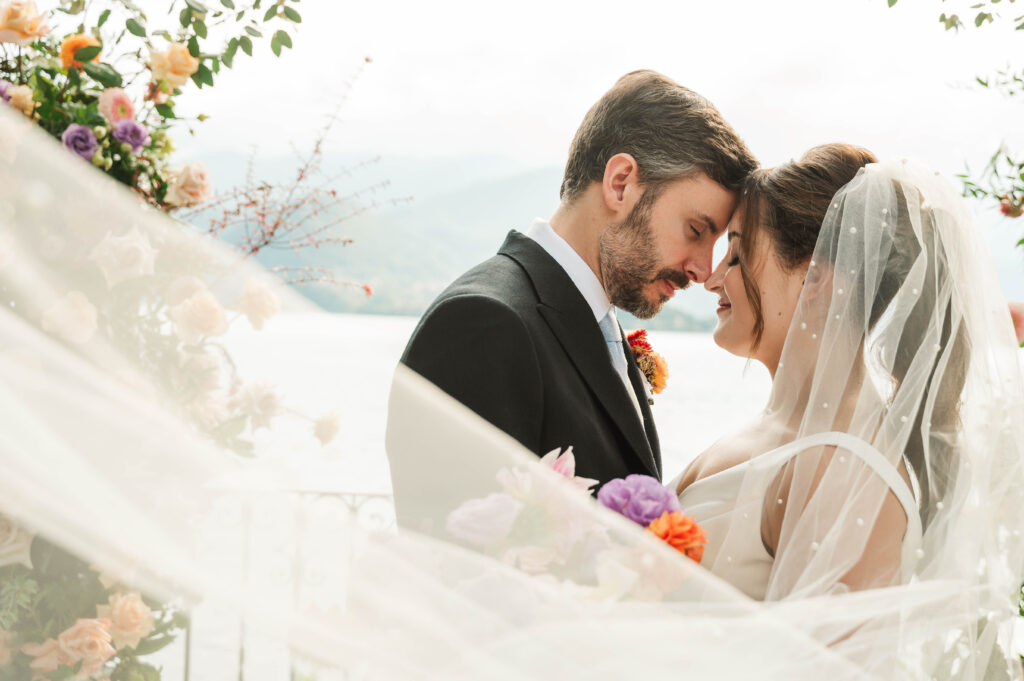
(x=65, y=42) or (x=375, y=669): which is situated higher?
(x=65, y=42)

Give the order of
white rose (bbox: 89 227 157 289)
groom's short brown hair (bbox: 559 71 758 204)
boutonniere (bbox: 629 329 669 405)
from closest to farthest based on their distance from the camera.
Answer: white rose (bbox: 89 227 157 289) < groom's short brown hair (bbox: 559 71 758 204) < boutonniere (bbox: 629 329 669 405)

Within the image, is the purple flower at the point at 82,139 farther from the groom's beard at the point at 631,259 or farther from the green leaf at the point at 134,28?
the groom's beard at the point at 631,259

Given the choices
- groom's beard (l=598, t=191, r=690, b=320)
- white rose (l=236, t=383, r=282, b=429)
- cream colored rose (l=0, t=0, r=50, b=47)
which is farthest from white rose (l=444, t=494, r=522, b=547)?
cream colored rose (l=0, t=0, r=50, b=47)

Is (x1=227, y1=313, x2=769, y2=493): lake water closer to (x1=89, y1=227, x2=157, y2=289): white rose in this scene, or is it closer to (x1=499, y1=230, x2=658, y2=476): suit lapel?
(x1=89, y1=227, x2=157, y2=289): white rose

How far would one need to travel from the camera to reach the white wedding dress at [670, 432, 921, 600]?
186cm

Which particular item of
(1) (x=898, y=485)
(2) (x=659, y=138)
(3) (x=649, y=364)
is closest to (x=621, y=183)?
(2) (x=659, y=138)

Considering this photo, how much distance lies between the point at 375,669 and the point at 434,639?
111 mm

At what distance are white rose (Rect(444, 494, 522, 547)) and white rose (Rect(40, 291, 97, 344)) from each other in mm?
902

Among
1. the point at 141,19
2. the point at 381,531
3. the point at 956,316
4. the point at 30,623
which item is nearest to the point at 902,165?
the point at 956,316

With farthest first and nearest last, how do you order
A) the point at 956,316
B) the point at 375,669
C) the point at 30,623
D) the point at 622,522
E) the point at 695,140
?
the point at 695,140
the point at 956,316
the point at 30,623
the point at 622,522
the point at 375,669

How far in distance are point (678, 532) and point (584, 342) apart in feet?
2.63

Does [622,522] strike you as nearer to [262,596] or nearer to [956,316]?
[262,596]

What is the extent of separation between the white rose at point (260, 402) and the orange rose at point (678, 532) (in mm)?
903

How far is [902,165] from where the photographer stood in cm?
211
